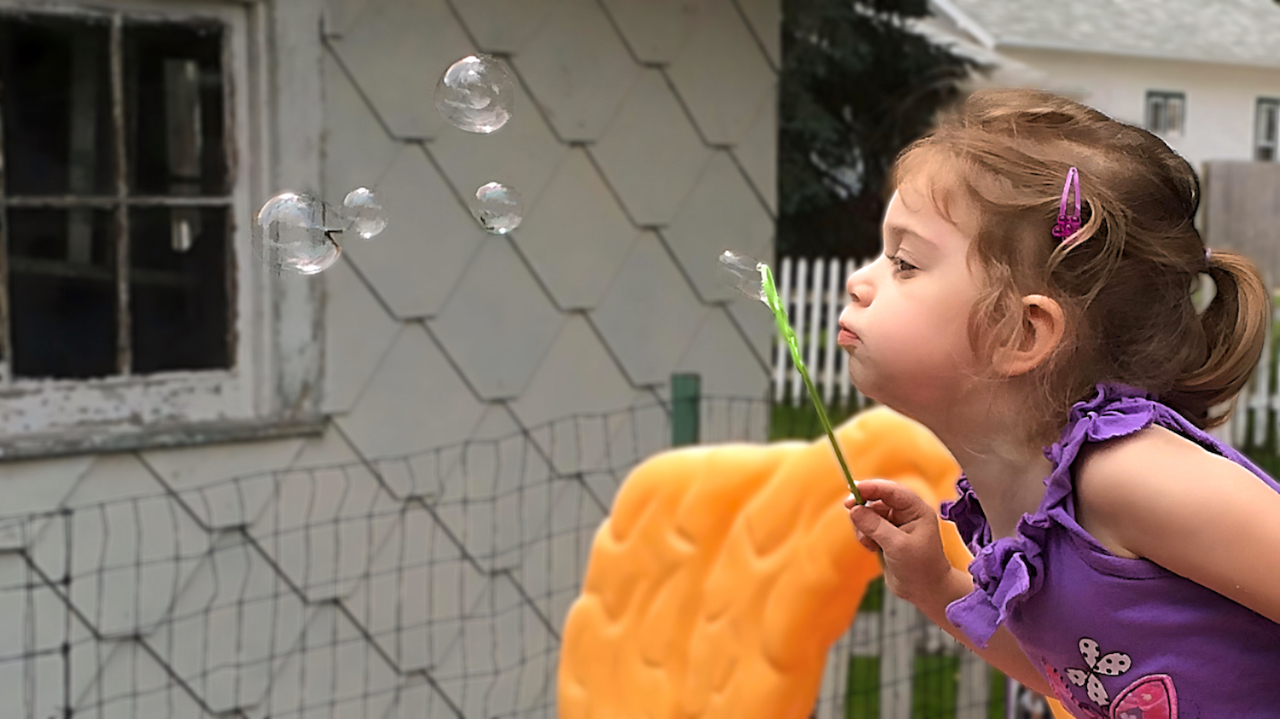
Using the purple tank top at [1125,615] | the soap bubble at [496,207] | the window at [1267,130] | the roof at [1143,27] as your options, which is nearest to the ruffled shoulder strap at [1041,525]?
the purple tank top at [1125,615]

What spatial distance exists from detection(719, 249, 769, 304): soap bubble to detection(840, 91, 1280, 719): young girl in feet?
0.37

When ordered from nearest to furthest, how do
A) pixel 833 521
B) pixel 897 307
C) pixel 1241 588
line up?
1. pixel 1241 588
2. pixel 897 307
3. pixel 833 521

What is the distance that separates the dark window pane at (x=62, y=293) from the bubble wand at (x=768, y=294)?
2043mm

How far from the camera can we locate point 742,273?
1.22 m

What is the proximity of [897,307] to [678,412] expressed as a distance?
2213 millimetres

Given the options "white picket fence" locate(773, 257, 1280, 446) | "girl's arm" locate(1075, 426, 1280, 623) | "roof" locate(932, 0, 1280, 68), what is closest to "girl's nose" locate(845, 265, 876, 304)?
"girl's arm" locate(1075, 426, 1280, 623)

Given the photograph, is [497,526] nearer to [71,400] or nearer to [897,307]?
[71,400]

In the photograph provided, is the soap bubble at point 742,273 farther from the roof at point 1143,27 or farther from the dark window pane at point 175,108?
the roof at point 1143,27

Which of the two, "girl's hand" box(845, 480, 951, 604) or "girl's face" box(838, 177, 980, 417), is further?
"girl's hand" box(845, 480, 951, 604)

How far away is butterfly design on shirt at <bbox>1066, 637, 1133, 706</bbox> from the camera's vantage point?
102 centimetres

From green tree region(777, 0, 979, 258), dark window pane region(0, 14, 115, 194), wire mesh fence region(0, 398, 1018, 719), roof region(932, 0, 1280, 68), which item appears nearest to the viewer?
dark window pane region(0, 14, 115, 194)

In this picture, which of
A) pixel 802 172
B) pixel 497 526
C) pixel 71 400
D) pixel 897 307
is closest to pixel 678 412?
pixel 497 526

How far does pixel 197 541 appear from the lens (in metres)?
3.03

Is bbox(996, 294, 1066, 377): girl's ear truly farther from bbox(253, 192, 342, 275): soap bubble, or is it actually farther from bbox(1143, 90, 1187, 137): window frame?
bbox(1143, 90, 1187, 137): window frame
